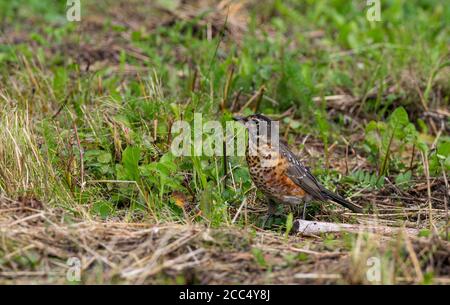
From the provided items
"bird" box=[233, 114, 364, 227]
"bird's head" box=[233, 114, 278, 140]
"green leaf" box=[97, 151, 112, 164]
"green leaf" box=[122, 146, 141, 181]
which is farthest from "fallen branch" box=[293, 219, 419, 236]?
"green leaf" box=[97, 151, 112, 164]

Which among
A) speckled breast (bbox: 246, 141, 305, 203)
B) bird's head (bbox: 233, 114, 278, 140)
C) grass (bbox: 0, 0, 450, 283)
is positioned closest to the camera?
grass (bbox: 0, 0, 450, 283)

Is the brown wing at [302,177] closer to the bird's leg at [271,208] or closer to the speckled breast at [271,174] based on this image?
the speckled breast at [271,174]

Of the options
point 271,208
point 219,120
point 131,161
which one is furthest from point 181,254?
point 219,120

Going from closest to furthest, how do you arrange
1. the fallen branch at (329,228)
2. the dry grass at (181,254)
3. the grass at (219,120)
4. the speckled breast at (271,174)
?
the dry grass at (181,254)
the grass at (219,120)
the fallen branch at (329,228)
the speckled breast at (271,174)

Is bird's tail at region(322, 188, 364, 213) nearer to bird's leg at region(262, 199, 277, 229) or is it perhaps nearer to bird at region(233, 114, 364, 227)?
bird at region(233, 114, 364, 227)

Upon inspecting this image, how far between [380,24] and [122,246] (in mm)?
6379

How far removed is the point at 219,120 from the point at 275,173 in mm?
1080

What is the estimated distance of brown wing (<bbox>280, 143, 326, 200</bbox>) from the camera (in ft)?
22.2

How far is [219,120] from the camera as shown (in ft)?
24.7

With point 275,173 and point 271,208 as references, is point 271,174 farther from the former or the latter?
point 271,208

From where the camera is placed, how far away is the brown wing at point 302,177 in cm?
677

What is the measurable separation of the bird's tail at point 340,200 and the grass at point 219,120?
3.5 inches

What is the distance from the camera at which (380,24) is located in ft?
35.2

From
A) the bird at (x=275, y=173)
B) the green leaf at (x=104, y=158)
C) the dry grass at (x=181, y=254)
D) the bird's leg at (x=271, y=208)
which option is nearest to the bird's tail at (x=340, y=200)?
the bird at (x=275, y=173)
